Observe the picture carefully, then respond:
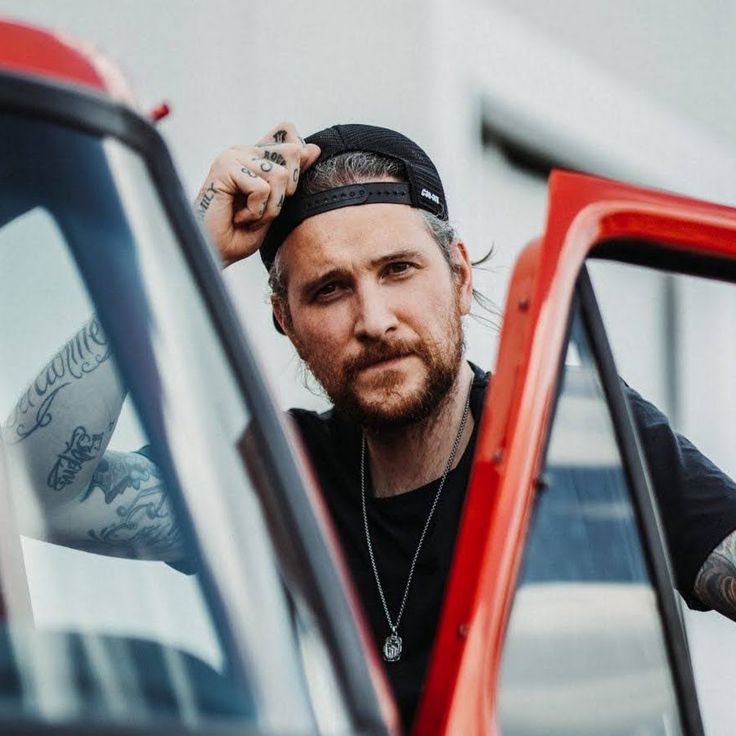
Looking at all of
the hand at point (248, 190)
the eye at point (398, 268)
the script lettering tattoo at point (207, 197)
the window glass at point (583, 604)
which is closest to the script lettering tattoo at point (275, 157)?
the hand at point (248, 190)

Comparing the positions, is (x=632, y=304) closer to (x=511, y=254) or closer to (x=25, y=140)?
(x=25, y=140)

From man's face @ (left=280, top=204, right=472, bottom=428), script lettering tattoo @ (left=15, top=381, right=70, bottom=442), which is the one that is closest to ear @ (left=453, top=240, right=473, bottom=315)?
man's face @ (left=280, top=204, right=472, bottom=428)

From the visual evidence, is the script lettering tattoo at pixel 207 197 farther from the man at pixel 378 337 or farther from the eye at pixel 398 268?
the eye at pixel 398 268

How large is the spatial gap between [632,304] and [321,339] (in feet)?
2.05

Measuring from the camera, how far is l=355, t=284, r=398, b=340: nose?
94.1 inches

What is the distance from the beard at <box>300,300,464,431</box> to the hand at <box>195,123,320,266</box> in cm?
23

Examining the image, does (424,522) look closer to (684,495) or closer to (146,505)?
(684,495)

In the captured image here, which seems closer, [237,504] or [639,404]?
[237,504]

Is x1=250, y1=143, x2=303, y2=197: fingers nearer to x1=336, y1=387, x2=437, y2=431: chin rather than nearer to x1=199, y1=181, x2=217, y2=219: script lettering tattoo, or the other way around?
x1=199, y1=181, x2=217, y2=219: script lettering tattoo

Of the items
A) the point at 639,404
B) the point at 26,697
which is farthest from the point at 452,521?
the point at 26,697

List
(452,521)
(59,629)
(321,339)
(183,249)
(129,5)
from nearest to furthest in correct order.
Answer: (59,629), (183,249), (452,521), (321,339), (129,5)

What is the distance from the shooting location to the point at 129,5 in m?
4.61

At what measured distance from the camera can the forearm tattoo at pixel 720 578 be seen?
2.08 meters

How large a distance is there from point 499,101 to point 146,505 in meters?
4.90
